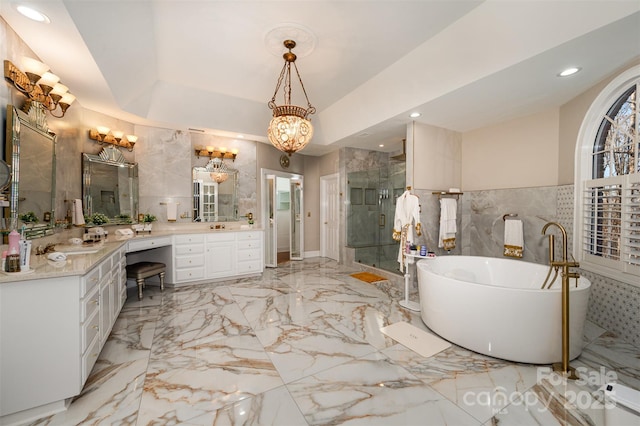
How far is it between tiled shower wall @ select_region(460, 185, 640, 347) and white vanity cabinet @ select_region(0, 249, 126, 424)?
4717mm

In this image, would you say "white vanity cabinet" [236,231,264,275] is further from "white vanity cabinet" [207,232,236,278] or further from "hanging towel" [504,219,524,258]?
"hanging towel" [504,219,524,258]

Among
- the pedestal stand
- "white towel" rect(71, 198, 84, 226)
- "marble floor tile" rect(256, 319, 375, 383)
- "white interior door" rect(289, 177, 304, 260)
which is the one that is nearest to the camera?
"marble floor tile" rect(256, 319, 375, 383)

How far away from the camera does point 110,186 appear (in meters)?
3.82

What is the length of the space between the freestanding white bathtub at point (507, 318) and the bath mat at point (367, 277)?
1.91 meters

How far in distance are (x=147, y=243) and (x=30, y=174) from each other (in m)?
1.70

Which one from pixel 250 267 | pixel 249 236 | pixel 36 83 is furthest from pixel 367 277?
pixel 36 83

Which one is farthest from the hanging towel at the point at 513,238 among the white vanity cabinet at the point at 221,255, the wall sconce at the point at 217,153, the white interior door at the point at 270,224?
the wall sconce at the point at 217,153

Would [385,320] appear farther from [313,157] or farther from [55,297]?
[313,157]

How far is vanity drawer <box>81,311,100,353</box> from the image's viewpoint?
1783mm

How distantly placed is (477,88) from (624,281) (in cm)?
245

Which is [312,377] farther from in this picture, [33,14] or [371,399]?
[33,14]

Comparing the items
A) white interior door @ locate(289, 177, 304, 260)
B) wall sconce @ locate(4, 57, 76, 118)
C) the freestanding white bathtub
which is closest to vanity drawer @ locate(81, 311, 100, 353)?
wall sconce @ locate(4, 57, 76, 118)

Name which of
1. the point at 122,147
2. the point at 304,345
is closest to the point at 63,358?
the point at 304,345

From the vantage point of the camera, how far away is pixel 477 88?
2840 millimetres
